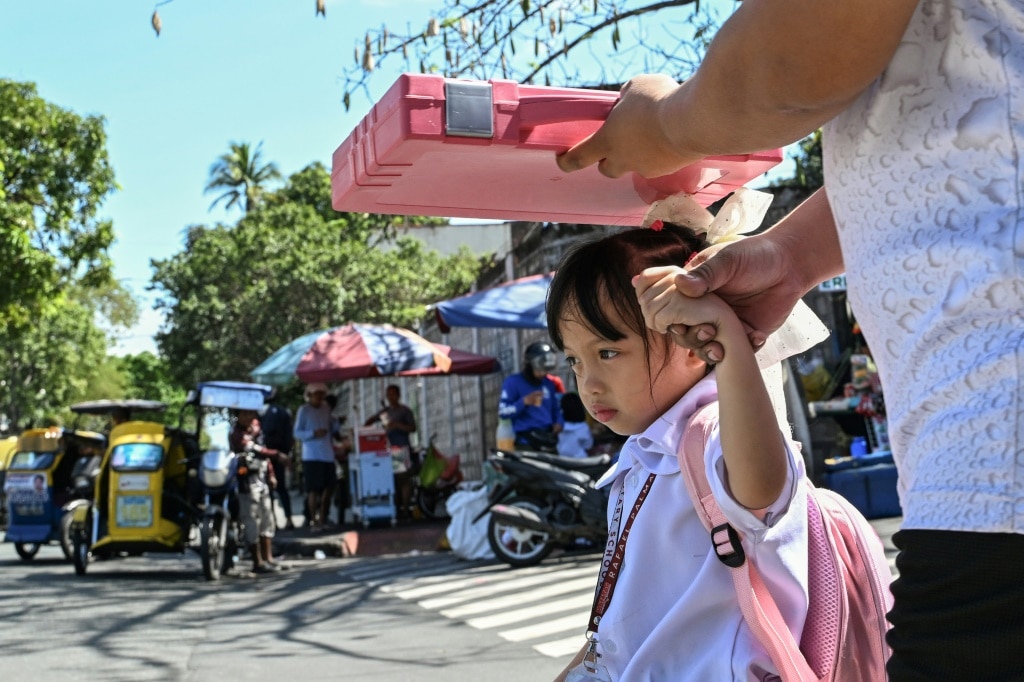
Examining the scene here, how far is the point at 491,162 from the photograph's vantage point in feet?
5.24

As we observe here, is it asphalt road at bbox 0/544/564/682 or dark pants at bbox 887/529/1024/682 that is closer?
dark pants at bbox 887/529/1024/682

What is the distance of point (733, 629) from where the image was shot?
1633mm

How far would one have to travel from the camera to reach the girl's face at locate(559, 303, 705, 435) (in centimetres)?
183

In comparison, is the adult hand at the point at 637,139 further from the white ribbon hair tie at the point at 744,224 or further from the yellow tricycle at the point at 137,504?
the yellow tricycle at the point at 137,504

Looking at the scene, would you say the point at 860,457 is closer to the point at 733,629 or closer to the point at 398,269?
the point at 733,629

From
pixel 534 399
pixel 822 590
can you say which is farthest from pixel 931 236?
pixel 534 399

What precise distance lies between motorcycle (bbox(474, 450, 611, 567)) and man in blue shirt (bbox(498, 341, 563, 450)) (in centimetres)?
87

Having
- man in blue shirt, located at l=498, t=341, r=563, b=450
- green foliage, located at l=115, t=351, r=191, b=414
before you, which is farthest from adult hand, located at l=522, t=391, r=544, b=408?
green foliage, located at l=115, t=351, r=191, b=414

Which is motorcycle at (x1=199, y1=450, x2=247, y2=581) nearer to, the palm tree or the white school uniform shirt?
the white school uniform shirt

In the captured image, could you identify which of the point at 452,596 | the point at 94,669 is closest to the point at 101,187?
the point at 452,596

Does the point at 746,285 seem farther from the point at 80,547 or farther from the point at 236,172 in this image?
the point at 236,172

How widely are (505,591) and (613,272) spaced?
20.5 ft

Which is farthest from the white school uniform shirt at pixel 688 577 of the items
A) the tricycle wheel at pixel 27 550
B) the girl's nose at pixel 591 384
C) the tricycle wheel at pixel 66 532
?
the tricycle wheel at pixel 27 550

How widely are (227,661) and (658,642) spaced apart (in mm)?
4556
